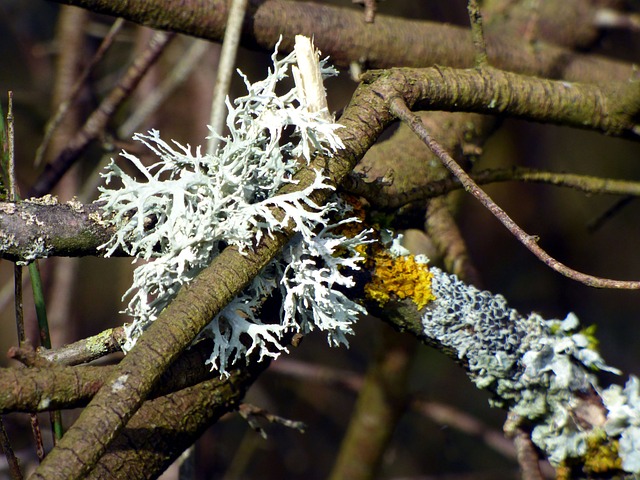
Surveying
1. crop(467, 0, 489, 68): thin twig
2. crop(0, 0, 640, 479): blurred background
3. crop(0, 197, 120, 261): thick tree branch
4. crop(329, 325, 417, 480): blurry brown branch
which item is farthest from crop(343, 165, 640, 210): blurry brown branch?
crop(0, 0, 640, 479): blurred background

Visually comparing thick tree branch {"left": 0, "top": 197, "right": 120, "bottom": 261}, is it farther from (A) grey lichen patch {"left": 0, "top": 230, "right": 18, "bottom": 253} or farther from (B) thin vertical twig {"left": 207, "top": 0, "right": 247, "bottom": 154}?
(B) thin vertical twig {"left": 207, "top": 0, "right": 247, "bottom": 154}

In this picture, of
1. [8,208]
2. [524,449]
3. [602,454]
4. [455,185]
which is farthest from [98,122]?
[602,454]

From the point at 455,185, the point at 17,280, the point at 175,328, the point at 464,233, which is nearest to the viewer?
the point at 175,328

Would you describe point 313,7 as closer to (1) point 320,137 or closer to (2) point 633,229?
(1) point 320,137

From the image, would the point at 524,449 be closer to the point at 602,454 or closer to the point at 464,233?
the point at 602,454

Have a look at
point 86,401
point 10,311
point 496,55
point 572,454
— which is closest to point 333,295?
point 86,401
